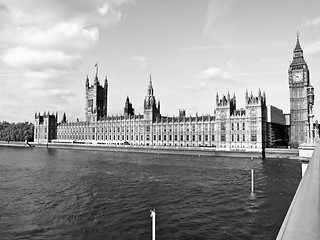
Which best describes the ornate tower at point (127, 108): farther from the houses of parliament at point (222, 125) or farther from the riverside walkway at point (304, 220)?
the riverside walkway at point (304, 220)

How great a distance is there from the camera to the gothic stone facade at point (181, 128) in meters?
95.6

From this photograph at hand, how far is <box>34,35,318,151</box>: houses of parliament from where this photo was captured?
316ft

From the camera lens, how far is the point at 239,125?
9844 cm

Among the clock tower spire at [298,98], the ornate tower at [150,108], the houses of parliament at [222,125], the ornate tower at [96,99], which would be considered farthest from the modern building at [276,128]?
the ornate tower at [96,99]

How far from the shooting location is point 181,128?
389 feet

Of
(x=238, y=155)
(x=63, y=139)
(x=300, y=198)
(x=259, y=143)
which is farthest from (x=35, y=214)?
(x=63, y=139)

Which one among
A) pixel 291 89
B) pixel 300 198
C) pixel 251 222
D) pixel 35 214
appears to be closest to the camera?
pixel 300 198

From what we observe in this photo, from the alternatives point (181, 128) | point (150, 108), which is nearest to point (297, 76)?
point (181, 128)

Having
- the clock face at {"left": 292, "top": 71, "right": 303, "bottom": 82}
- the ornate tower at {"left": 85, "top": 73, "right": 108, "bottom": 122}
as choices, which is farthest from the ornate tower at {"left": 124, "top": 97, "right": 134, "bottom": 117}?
the clock face at {"left": 292, "top": 71, "right": 303, "bottom": 82}

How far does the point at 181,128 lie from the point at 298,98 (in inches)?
1962

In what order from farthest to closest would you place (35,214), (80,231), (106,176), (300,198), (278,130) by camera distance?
(278,130) < (106,176) < (35,214) < (80,231) < (300,198)

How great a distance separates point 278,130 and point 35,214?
111 metres

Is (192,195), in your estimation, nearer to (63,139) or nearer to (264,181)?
(264,181)

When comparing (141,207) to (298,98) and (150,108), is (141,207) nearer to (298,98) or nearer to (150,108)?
(298,98)
